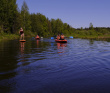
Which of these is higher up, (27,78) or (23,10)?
(23,10)

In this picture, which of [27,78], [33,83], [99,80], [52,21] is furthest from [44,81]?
[52,21]

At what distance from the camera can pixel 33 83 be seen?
499cm

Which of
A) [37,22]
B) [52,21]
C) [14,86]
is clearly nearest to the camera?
[14,86]

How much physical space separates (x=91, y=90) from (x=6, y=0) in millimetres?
58065

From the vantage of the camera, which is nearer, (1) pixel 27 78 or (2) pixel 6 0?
(1) pixel 27 78

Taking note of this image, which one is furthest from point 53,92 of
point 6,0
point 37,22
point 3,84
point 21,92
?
point 37,22

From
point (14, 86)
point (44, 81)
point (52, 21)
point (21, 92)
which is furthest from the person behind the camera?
point (52, 21)

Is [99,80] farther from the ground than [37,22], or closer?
closer

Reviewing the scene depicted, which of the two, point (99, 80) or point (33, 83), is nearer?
point (33, 83)

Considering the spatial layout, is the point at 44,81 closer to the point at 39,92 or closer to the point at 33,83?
the point at 33,83

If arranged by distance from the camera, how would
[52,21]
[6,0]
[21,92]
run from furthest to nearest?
[52,21]
[6,0]
[21,92]

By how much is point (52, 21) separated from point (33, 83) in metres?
124

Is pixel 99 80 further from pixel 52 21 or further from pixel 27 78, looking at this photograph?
pixel 52 21

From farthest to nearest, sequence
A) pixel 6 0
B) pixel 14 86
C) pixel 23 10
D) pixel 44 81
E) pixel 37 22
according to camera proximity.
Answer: pixel 37 22, pixel 23 10, pixel 6 0, pixel 44 81, pixel 14 86
